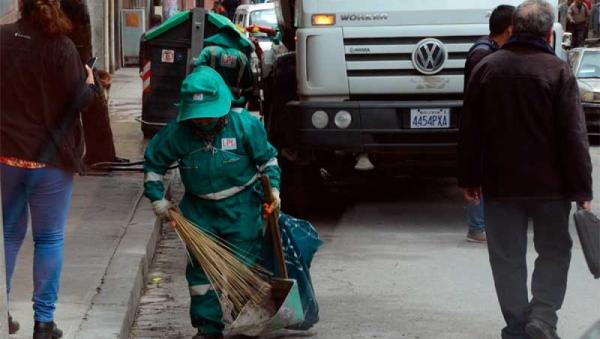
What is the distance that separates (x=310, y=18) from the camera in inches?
408

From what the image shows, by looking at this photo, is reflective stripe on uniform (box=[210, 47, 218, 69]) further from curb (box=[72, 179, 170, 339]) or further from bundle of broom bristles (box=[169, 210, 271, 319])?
bundle of broom bristles (box=[169, 210, 271, 319])

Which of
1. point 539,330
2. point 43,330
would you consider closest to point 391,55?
point 539,330

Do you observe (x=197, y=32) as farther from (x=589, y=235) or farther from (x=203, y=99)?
(x=589, y=235)

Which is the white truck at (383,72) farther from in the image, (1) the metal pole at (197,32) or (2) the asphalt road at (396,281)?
(1) the metal pole at (197,32)

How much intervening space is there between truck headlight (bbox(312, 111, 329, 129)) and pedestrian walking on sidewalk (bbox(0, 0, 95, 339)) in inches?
177

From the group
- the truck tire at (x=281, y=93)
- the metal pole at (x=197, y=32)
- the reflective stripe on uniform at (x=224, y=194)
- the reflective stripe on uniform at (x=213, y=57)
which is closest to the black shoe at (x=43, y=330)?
the reflective stripe on uniform at (x=224, y=194)

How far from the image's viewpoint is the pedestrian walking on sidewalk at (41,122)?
5.79 meters

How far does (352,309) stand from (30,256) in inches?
83.2

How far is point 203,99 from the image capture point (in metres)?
6.43

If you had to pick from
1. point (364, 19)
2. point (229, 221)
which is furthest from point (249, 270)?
point (364, 19)

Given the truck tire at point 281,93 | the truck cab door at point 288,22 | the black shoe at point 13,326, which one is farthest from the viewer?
the truck cab door at point 288,22

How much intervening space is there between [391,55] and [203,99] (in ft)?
13.9

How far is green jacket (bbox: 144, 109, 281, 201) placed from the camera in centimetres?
654

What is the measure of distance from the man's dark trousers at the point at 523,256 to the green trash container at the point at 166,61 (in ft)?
24.9
